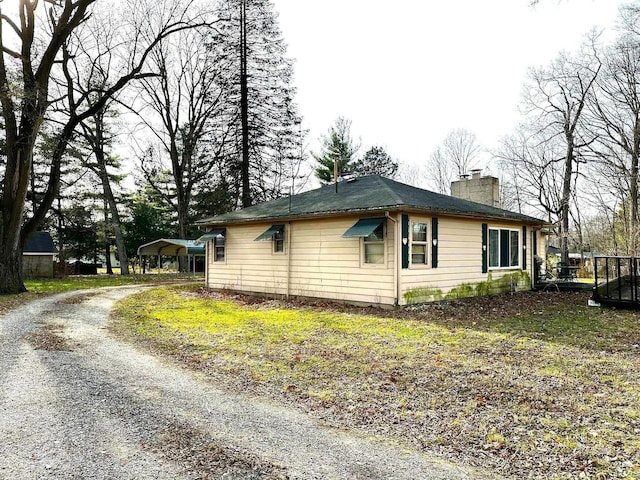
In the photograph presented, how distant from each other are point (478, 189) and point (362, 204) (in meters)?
7.71

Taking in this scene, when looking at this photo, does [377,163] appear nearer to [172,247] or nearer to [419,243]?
[172,247]

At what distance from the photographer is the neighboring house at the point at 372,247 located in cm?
1047

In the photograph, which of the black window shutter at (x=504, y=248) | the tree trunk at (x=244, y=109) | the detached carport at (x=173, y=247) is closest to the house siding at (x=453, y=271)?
the black window shutter at (x=504, y=248)

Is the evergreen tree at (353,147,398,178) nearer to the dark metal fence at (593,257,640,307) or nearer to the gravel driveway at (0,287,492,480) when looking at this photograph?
the dark metal fence at (593,257,640,307)

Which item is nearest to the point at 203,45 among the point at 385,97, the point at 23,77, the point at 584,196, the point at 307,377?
the point at 385,97

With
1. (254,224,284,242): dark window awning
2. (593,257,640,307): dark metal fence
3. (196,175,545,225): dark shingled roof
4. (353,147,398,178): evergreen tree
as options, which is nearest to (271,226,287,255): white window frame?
(254,224,284,242): dark window awning

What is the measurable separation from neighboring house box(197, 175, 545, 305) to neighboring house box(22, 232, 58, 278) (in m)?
16.4

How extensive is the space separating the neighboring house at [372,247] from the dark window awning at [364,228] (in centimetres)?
3

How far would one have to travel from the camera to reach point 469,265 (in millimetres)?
12320

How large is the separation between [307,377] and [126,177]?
32.0 meters

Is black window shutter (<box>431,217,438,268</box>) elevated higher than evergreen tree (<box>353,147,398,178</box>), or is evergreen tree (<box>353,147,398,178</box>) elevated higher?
evergreen tree (<box>353,147,398,178</box>)

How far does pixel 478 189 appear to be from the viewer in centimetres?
1664

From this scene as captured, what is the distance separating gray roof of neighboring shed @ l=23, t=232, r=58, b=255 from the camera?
84.7 ft

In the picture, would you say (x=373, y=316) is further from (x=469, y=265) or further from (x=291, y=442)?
(x=291, y=442)
